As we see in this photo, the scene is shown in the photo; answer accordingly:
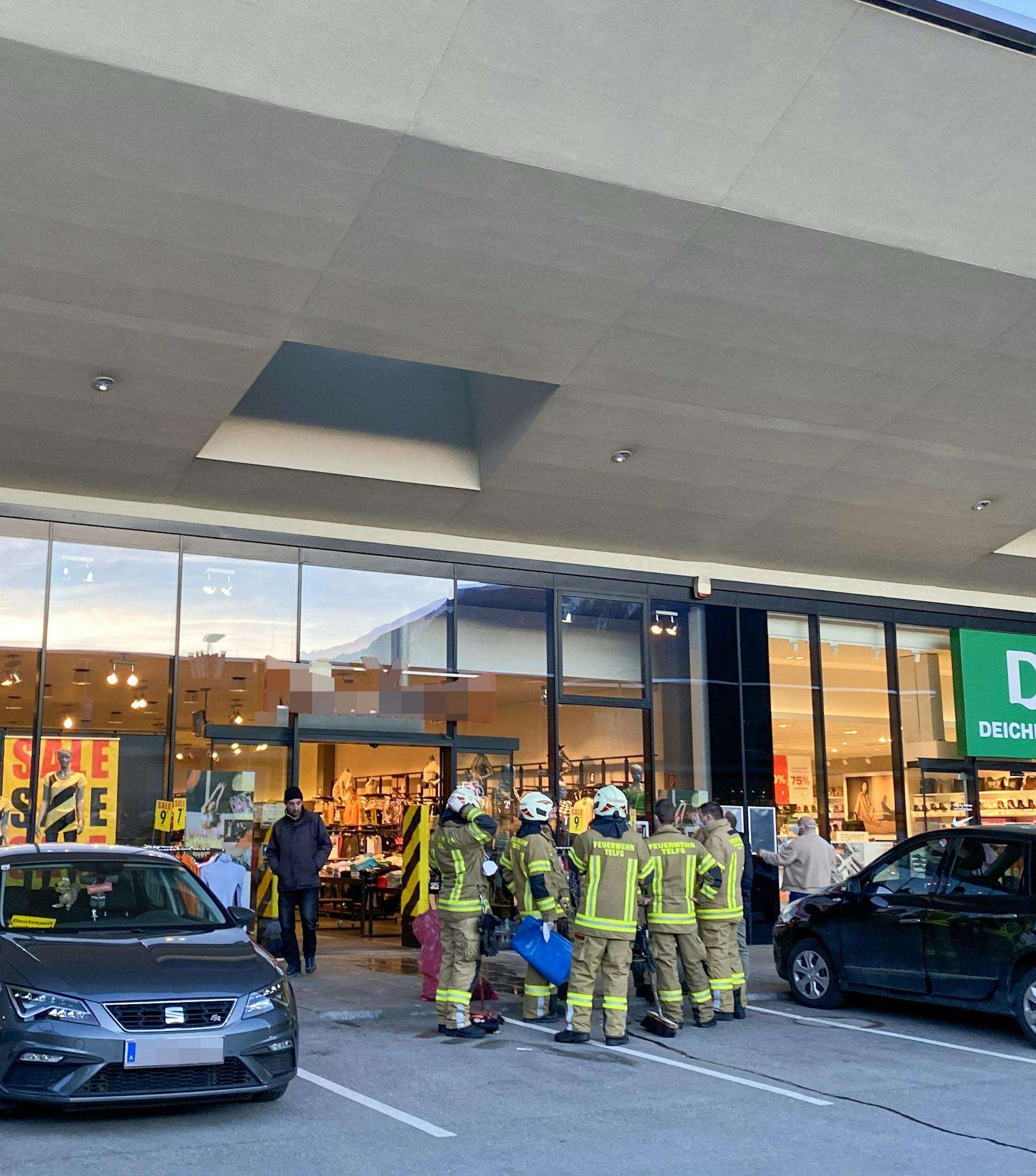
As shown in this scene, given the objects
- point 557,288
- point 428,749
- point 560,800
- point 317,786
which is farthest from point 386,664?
point 557,288

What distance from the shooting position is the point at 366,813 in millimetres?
17609

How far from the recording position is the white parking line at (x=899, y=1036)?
8.60m

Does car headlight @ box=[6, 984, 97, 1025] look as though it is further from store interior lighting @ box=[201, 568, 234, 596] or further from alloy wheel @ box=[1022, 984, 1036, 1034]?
store interior lighting @ box=[201, 568, 234, 596]

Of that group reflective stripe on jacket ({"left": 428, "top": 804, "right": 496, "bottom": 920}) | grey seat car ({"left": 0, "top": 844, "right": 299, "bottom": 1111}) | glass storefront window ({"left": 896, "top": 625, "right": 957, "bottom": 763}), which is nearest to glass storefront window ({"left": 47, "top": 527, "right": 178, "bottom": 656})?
reflective stripe on jacket ({"left": 428, "top": 804, "right": 496, "bottom": 920})

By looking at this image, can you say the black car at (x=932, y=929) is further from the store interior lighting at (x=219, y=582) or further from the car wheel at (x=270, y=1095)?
the store interior lighting at (x=219, y=582)

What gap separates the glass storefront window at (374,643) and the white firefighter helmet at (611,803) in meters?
5.58

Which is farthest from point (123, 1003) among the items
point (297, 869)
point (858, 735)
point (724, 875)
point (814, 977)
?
point (858, 735)

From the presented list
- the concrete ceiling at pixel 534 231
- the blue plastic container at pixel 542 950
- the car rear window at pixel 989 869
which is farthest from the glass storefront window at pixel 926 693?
the blue plastic container at pixel 542 950

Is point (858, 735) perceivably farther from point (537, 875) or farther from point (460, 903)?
point (460, 903)

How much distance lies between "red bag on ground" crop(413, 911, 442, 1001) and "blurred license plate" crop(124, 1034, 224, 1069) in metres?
4.40

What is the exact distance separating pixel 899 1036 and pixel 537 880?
303cm

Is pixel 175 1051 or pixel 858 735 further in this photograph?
pixel 858 735

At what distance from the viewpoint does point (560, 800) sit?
49.6 ft

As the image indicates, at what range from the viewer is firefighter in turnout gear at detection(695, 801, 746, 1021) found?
9.91m
